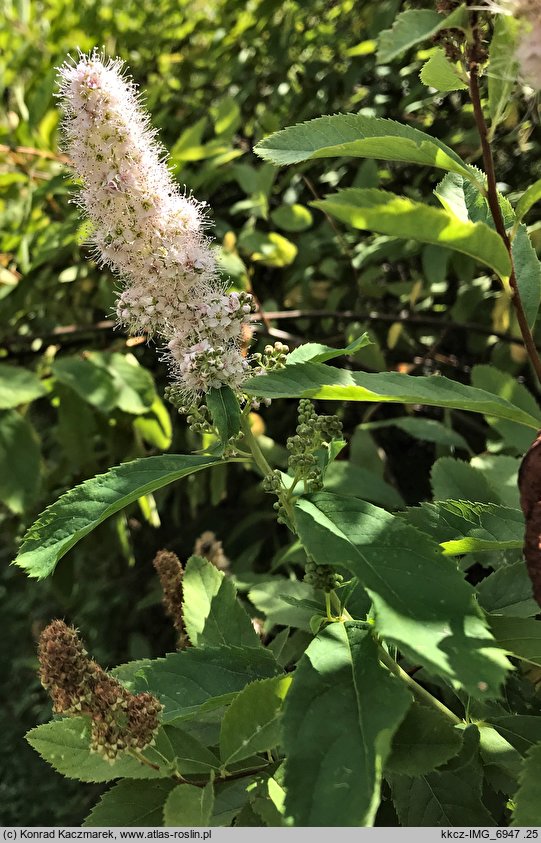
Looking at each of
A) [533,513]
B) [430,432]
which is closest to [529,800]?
[533,513]

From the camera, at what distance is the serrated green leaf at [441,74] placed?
0.54m

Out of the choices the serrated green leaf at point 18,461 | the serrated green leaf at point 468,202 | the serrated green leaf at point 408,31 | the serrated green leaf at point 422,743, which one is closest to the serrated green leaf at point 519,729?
the serrated green leaf at point 422,743

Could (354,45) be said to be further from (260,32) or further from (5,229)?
(5,229)

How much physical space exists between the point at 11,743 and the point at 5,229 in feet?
5.33

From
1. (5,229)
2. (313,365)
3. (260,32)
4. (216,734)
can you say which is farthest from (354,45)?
(216,734)

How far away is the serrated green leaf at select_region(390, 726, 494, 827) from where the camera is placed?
0.64 metres

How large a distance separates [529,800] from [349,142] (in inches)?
19.5

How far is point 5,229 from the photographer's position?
1576 millimetres

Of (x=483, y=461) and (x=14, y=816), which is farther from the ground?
(x=483, y=461)

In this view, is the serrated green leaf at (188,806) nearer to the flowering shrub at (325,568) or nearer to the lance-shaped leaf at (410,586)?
the flowering shrub at (325,568)

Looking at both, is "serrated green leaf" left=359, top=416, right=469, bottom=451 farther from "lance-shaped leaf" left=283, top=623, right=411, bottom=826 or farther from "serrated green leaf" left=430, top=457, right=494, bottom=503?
"lance-shaped leaf" left=283, top=623, right=411, bottom=826

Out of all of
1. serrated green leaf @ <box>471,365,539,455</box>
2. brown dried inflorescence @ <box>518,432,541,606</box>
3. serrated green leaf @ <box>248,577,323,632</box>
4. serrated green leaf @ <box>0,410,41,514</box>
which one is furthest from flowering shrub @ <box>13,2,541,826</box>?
serrated green leaf @ <box>0,410,41,514</box>

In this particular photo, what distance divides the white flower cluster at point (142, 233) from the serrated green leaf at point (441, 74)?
9.6 inches

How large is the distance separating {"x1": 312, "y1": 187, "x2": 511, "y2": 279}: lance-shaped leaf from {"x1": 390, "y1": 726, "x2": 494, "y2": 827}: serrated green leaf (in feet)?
1.36
